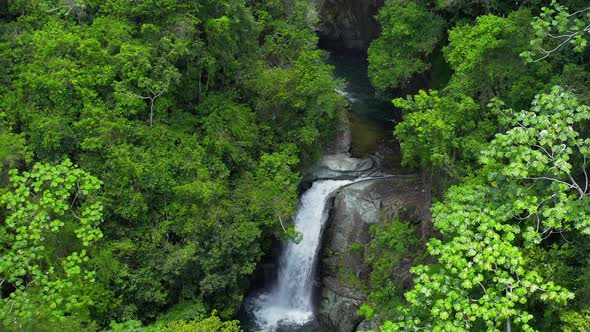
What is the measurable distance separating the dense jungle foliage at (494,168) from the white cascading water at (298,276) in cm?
260

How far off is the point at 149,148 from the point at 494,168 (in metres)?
10.4

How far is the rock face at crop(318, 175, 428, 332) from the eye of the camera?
1705 cm

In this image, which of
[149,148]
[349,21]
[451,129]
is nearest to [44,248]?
[149,148]

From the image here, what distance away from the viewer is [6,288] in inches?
530

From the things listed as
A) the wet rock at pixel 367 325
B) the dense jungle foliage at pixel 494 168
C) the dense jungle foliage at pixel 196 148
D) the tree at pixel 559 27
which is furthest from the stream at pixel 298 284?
the tree at pixel 559 27

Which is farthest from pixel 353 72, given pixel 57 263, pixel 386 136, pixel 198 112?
pixel 57 263

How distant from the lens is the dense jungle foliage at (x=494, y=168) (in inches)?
351

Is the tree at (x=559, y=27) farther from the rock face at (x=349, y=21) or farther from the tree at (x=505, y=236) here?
the rock face at (x=349, y=21)

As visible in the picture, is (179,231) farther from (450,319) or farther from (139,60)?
(450,319)

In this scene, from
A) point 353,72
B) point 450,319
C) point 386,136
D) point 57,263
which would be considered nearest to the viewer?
point 450,319

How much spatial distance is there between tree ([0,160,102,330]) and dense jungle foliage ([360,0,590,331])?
705 cm

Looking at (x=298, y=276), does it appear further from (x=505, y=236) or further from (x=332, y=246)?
(x=505, y=236)

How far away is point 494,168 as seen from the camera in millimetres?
12219

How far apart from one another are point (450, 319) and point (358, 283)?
813cm
